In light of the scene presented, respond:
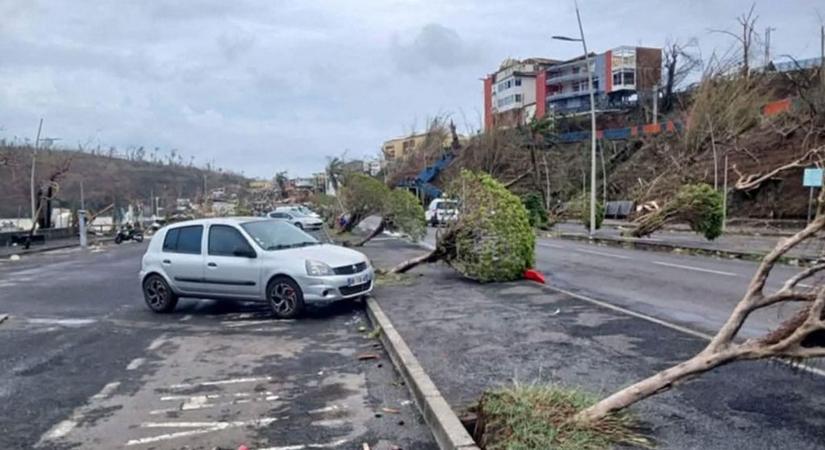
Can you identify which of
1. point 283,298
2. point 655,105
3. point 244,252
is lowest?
point 283,298

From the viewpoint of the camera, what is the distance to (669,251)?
22875mm

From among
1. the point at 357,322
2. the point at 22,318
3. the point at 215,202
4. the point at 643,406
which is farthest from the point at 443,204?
the point at 215,202

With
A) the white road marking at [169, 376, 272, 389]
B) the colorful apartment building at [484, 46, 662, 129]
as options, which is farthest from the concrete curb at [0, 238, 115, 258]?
the colorful apartment building at [484, 46, 662, 129]

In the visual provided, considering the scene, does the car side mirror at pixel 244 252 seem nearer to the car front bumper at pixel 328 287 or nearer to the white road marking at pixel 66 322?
the car front bumper at pixel 328 287

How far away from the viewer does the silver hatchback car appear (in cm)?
1098

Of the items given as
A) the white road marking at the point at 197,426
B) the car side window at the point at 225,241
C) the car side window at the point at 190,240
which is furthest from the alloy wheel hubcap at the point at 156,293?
the white road marking at the point at 197,426

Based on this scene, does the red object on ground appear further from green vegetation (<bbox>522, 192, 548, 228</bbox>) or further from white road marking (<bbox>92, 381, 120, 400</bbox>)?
green vegetation (<bbox>522, 192, 548, 228</bbox>)

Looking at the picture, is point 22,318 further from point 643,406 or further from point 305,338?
point 643,406

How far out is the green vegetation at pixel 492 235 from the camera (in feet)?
47.0

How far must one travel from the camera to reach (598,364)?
7012mm

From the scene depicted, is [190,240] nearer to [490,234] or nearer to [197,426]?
[490,234]

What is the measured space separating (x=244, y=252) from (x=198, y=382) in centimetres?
427

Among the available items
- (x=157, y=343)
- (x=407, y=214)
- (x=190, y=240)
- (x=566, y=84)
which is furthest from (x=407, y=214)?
(x=566, y=84)

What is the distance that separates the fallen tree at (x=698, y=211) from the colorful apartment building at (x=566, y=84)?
34.8 metres
